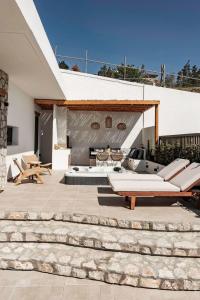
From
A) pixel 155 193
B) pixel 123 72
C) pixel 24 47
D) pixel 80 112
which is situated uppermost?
pixel 123 72

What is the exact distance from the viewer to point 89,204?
6.26 meters

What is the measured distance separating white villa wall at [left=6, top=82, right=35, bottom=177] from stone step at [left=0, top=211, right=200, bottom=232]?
427 centimetres

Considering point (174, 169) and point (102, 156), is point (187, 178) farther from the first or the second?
point (102, 156)

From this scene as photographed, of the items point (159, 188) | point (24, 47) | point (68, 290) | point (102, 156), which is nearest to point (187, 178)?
point (159, 188)

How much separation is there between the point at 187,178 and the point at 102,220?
2368 millimetres

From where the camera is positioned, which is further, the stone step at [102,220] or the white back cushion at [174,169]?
the white back cushion at [174,169]

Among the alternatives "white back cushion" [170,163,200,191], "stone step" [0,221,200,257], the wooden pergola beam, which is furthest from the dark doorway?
"stone step" [0,221,200,257]

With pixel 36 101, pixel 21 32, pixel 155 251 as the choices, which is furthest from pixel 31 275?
pixel 36 101

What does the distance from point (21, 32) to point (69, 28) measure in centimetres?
1753

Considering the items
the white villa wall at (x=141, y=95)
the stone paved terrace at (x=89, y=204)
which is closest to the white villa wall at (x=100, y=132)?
the white villa wall at (x=141, y=95)

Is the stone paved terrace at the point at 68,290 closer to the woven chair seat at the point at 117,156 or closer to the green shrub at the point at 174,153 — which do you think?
the green shrub at the point at 174,153

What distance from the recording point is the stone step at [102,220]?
196 inches

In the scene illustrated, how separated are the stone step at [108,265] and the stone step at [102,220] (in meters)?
0.56

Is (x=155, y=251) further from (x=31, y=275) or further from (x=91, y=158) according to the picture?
(x=91, y=158)
